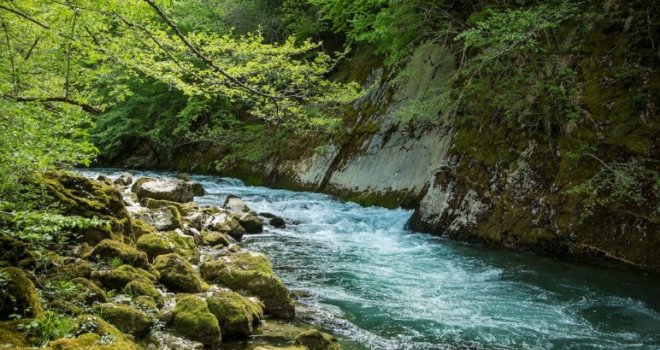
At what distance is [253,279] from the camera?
22.1 feet

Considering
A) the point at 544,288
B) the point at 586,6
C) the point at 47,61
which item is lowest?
the point at 544,288

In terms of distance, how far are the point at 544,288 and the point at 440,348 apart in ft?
10.2

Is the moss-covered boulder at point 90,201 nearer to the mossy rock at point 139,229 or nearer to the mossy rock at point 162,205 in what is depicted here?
the mossy rock at point 139,229

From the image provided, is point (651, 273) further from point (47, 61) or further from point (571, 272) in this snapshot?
point (47, 61)

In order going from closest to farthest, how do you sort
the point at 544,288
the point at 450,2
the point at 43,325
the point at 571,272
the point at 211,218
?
the point at 43,325 < the point at 544,288 < the point at 571,272 < the point at 211,218 < the point at 450,2

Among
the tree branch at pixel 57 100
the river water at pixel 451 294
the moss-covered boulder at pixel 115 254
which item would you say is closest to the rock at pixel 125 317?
the moss-covered boulder at pixel 115 254

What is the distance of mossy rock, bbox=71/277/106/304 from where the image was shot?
5.09m

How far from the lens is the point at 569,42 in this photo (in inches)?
427

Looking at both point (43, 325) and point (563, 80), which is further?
point (563, 80)

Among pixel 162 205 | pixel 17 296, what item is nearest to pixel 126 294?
pixel 17 296

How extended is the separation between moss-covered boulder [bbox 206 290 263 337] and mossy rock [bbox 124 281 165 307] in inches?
21.5

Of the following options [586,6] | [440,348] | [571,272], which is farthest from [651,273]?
[586,6]

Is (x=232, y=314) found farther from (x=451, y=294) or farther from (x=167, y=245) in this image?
(x=451, y=294)

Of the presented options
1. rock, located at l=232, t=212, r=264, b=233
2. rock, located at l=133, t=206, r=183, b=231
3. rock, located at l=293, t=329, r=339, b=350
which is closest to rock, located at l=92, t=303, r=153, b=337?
rock, located at l=293, t=329, r=339, b=350
